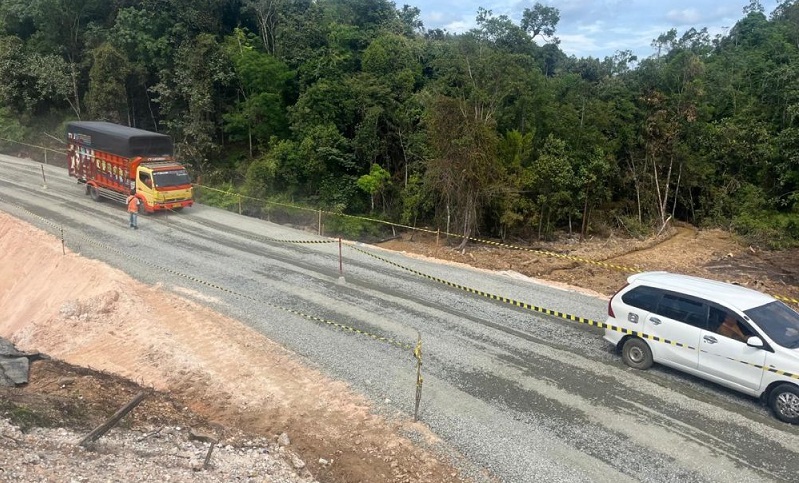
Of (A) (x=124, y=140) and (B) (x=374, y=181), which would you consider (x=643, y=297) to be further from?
(A) (x=124, y=140)

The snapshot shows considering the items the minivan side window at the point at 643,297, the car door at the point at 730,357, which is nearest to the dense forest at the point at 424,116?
the minivan side window at the point at 643,297

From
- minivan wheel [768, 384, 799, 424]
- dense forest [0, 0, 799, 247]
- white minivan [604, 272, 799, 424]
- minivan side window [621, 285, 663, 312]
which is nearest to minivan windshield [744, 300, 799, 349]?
white minivan [604, 272, 799, 424]

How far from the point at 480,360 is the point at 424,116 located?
18128mm

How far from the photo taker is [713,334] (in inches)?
371

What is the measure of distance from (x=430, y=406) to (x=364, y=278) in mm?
7235

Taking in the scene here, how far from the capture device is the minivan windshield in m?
8.94

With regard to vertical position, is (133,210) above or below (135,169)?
below

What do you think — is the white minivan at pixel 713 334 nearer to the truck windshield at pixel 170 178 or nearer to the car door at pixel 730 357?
the car door at pixel 730 357

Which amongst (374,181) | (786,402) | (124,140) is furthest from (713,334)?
(124,140)

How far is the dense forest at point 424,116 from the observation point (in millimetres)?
28062

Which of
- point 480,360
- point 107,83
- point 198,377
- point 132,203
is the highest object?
point 107,83

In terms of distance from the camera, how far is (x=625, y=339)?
10.8m

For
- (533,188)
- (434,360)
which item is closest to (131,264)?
(434,360)

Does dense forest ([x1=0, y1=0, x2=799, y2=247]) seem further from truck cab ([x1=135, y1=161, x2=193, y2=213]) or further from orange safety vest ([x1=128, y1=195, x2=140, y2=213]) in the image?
orange safety vest ([x1=128, y1=195, x2=140, y2=213])
